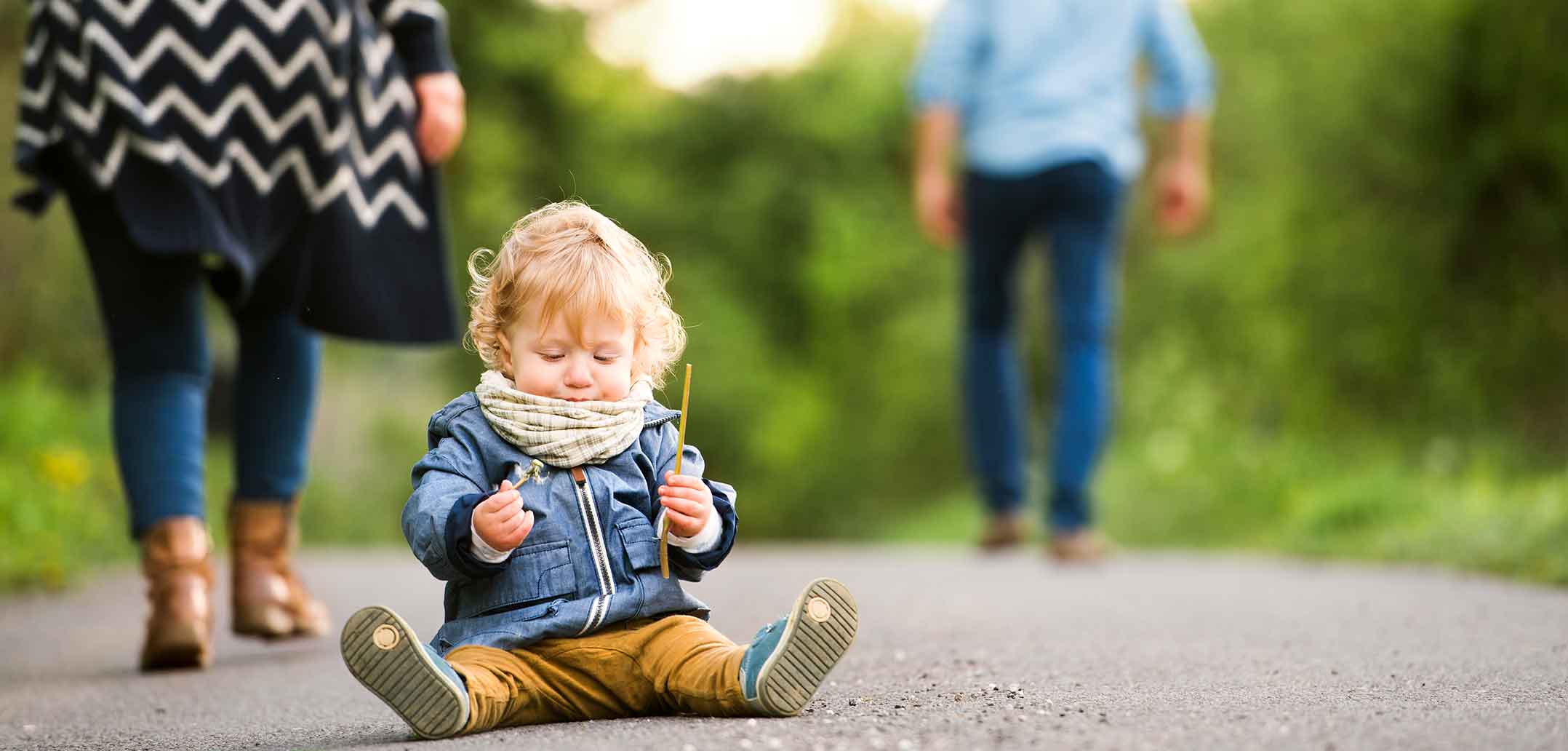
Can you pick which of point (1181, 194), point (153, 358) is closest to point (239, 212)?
point (153, 358)

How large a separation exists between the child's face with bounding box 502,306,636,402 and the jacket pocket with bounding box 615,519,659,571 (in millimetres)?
171

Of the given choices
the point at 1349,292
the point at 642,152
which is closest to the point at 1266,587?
the point at 1349,292

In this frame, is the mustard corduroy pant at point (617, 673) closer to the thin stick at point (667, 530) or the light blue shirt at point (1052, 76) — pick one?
the thin stick at point (667, 530)

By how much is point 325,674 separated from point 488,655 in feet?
3.15

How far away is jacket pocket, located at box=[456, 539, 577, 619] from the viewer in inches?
86.0

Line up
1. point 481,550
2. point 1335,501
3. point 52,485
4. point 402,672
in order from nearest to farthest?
point 402,672, point 481,550, point 52,485, point 1335,501

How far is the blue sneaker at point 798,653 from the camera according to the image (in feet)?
6.76

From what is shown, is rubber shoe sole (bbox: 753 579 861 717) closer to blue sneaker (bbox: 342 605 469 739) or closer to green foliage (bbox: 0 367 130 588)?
blue sneaker (bbox: 342 605 469 739)

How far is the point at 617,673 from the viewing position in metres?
2.18

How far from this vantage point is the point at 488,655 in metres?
2.13

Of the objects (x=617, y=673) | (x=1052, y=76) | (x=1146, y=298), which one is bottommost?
(x=617, y=673)

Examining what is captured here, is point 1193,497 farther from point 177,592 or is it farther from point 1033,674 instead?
point 177,592

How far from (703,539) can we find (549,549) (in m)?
0.20

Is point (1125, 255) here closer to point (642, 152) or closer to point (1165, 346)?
point (1165, 346)
